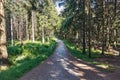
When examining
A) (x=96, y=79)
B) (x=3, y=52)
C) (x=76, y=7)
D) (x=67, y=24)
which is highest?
(x=76, y=7)

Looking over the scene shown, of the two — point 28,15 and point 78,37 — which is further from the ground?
point 28,15

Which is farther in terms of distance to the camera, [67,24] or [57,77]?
[67,24]

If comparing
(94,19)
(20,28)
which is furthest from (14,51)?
(20,28)

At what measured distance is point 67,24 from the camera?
3959cm

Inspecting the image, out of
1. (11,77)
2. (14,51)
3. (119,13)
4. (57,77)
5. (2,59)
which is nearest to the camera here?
(11,77)

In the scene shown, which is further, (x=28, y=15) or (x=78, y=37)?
(x=28, y=15)

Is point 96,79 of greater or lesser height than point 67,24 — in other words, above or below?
below

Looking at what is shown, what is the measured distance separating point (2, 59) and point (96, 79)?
6.66m

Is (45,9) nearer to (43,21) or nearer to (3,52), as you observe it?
(43,21)

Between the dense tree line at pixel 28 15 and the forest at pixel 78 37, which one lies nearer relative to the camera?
the forest at pixel 78 37

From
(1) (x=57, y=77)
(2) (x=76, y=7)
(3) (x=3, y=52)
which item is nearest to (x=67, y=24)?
(2) (x=76, y=7)

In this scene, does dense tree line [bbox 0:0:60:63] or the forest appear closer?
the forest

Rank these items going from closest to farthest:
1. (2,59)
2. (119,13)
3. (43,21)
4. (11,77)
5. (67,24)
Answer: (11,77)
(2,59)
(119,13)
(67,24)
(43,21)

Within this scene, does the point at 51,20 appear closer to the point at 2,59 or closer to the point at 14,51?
the point at 14,51
